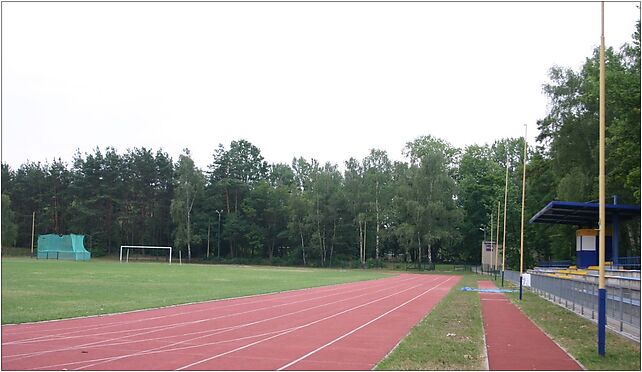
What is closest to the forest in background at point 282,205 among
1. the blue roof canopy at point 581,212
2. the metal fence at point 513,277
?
the metal fence at point 513,277

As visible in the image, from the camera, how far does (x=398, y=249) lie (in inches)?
3794

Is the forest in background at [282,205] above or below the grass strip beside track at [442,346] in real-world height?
above

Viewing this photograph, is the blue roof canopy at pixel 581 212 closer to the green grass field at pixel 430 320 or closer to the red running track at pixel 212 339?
the green grass field at pixel 430 320

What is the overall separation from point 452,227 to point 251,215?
30.8 metres

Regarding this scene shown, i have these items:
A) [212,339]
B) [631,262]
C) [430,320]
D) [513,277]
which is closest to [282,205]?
[513,277]

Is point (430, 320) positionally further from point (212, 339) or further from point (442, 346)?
point (212, 339)

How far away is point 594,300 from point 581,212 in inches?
742

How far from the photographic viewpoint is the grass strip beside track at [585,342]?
11102 millimetres

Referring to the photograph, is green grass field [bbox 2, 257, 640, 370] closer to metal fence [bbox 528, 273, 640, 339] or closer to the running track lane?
the running track lane

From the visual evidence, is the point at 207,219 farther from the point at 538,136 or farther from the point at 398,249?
the point at 538,136

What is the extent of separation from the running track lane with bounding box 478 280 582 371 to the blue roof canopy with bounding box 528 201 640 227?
48.4ft

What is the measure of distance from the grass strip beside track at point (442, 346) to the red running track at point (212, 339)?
0.42 m

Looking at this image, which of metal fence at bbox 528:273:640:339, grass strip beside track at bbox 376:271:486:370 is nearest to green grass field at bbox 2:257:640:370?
grass strip beside track at bbox 376:271:486:370

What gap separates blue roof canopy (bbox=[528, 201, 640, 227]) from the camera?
32906 millimetres
